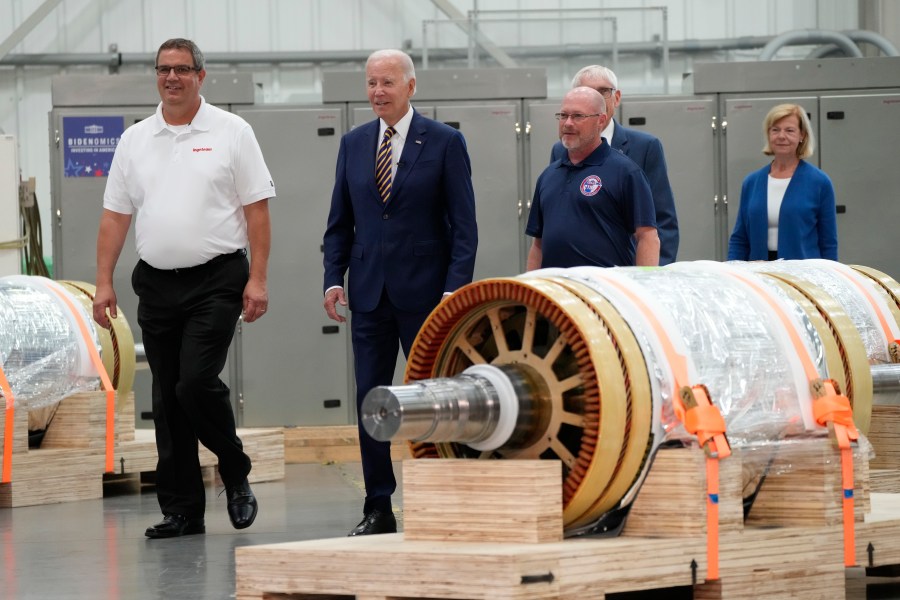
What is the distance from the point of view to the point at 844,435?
369 cm

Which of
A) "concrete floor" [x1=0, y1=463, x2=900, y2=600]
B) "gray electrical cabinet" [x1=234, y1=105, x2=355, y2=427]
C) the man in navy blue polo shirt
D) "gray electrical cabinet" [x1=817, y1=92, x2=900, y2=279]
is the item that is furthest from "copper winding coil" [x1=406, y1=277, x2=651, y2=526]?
"gray electrical cabinet" [x1=817, y1=92, x2=900, y2=279]

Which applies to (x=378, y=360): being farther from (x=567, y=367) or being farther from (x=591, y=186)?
(x=567, y=367)

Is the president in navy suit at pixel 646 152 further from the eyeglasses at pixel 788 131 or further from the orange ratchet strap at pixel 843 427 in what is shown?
the orange ratchet strap at pixel 843 427

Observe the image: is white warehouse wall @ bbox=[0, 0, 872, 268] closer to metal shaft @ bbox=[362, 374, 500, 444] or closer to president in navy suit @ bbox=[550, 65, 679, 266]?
president in navy suit @ bbox=[550, 65, 679, 266]

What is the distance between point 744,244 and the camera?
21.8ft

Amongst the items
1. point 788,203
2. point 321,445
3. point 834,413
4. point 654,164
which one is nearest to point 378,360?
point 654,164

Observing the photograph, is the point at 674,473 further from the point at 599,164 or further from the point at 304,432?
the point at 304,432

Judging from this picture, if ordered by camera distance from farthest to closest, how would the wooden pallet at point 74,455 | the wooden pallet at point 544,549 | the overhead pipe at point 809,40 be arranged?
the overhead pipe at point 809,40
the wooden pallet at point 74,455
the wooden pallet at point 544,549

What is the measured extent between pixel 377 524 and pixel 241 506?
69 centimetres

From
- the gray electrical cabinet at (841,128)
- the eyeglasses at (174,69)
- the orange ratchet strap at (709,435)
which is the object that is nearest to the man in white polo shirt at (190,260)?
the eyeglasses at (174,69)

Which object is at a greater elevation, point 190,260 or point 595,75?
point 595,75

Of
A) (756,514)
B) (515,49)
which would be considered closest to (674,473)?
(756,514)

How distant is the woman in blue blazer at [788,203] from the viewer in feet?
21.0

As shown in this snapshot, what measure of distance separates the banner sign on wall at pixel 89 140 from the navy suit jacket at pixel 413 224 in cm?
530
